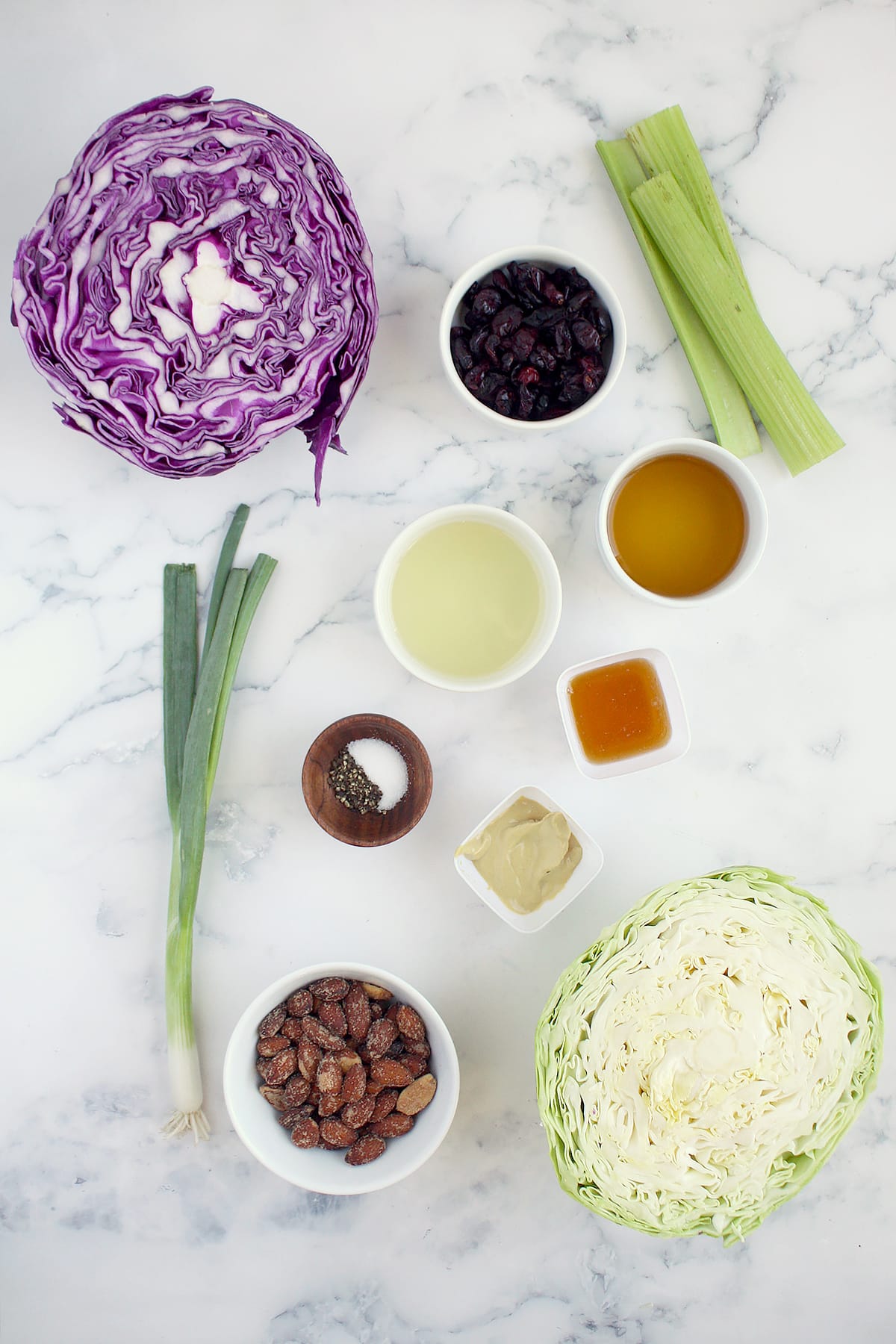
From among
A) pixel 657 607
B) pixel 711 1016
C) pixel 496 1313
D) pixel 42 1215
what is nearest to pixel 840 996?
pixel 711 1016

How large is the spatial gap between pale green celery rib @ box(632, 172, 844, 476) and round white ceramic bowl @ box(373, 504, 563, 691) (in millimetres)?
406

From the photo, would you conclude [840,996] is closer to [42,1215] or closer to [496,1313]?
[496,1313]

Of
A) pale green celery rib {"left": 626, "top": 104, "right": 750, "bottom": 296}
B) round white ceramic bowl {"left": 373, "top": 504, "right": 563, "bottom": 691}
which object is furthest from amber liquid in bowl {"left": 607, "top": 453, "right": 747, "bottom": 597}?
pale green celery rib {"left": 626, "top": 104, "right": 750, "bottom": 296}

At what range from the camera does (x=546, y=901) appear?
1363mm

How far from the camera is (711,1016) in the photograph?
1.12m

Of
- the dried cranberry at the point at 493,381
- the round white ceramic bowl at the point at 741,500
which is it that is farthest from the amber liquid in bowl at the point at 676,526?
the dried cranberry at the point at 493,381

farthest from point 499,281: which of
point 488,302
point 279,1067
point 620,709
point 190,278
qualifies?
point 279,1067

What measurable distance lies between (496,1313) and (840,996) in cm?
76

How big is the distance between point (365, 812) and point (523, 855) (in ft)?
0.77

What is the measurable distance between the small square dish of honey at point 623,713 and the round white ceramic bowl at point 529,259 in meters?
0.34

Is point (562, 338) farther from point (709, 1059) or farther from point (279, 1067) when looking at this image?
point (279, 1067)

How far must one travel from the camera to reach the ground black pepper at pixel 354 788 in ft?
4.49

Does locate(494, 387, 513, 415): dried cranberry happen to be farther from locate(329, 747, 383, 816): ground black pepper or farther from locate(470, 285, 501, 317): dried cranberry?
locate(329, 747, 383, 816): ground black pepper

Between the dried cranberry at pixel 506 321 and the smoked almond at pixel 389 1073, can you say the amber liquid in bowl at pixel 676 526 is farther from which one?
the smoked almond at pixel 389 1073
